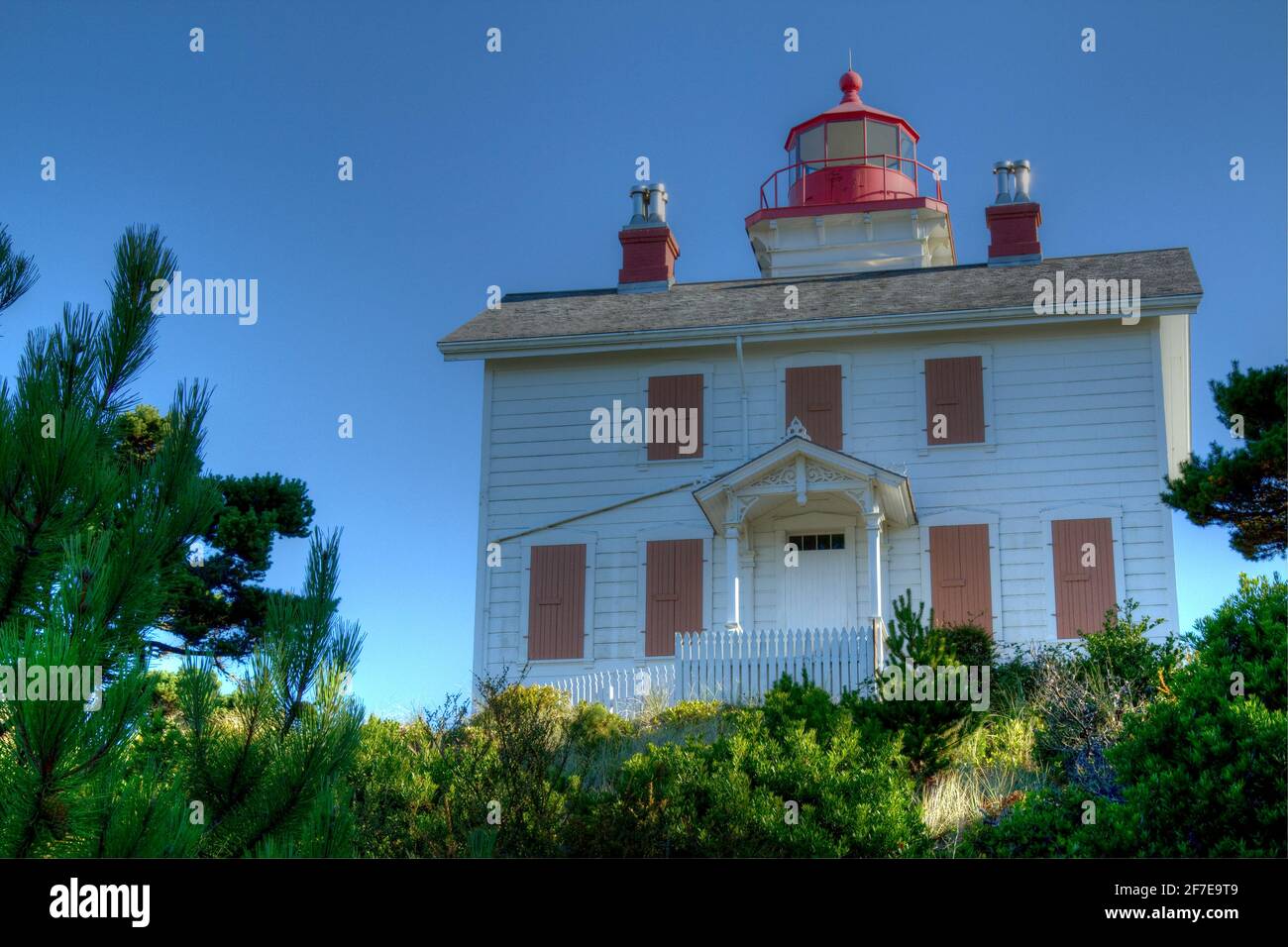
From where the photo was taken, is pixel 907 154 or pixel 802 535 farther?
pixel 907 154

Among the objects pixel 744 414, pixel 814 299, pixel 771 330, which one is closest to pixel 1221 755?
pixel 744 414

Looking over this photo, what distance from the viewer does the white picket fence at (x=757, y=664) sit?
12180 millimetres

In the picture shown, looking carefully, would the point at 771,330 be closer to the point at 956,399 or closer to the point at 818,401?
the point at 818,401

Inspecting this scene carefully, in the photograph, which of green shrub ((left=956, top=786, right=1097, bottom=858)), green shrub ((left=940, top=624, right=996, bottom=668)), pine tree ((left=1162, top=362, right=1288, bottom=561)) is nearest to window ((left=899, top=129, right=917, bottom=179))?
green shrub ((left=940, top=624, right=996, bottom=668))

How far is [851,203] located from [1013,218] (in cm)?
468

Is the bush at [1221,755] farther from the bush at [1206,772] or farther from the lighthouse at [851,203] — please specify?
the lighthouse at [851,203]

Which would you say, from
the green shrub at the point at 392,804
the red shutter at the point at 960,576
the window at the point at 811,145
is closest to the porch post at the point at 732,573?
the red shutter at the point at 960,576

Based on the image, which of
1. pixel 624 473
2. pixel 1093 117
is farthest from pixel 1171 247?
pixel 624 473

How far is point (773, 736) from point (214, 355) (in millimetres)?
5925

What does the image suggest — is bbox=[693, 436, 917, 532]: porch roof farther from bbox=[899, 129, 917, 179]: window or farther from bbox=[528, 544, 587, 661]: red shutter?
bbox=[899, 129, 917, 179]: window

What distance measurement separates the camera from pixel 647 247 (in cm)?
1788

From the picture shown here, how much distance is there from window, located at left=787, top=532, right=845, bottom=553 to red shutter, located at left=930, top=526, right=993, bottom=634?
1.09m

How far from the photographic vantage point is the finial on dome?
2347 cm
